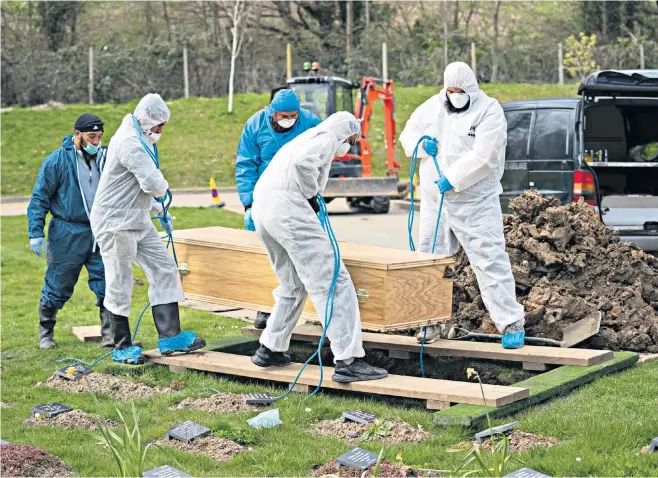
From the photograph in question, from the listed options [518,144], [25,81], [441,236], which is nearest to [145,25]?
[25,81]

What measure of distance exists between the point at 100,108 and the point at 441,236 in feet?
81.3

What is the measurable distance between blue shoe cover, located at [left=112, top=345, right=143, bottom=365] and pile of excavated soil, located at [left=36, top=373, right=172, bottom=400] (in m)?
0.30

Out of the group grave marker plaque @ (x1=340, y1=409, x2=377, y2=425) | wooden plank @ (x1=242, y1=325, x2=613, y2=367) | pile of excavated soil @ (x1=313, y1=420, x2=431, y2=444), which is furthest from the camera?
wooden plank @ (x1=242, y1=325, x2=613, y2=367)

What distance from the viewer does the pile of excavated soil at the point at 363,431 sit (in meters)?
5.29

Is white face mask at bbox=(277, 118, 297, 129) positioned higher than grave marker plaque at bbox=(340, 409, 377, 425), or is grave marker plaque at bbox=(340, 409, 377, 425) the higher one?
white face mask at bbox=(277, 118, 297, 129)

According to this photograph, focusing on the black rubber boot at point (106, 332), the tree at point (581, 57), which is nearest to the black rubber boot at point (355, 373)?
the black rubber boot at point (106, 332)

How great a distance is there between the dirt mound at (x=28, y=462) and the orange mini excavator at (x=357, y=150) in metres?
13.6

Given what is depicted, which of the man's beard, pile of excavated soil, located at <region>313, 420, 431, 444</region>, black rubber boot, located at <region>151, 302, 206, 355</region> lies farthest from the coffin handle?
pile of excavated soil, located at <region>313, 420, 431, 444</region>

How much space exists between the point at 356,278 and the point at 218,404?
120 cm

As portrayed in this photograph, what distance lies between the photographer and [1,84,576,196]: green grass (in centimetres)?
2639

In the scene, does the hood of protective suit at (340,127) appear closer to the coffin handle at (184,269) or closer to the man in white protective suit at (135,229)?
the man in white protective suit at (135,229)

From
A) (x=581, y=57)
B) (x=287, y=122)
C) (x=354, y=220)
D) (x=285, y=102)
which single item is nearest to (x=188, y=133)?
(x=354, y=220)

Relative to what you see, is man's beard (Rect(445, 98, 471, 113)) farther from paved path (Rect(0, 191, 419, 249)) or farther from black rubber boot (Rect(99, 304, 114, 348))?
paved path (Rect(0, 191, 419, 249))

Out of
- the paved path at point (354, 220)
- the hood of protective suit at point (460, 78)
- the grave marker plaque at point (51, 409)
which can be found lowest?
the paved path at point (354, 220)
